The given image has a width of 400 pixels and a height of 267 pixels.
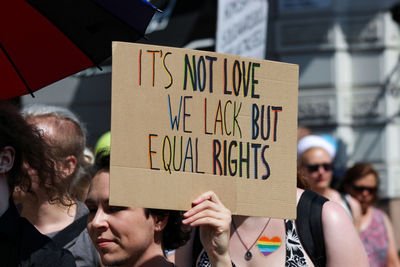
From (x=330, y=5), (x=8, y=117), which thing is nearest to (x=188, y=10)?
(x=330, y=5)

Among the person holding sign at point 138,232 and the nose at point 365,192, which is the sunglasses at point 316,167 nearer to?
the nose at point 365,192

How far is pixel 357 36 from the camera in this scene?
9.68 meters

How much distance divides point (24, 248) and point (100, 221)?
0.47 m

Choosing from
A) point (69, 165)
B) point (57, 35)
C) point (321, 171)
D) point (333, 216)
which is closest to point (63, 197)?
point (69, 165)

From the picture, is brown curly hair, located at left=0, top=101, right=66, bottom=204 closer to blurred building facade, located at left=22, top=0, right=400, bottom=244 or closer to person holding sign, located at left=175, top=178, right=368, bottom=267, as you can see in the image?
person holding sign, located at left=175, top=178, right=368, bottom=267

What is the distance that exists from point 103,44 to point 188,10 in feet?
22.1

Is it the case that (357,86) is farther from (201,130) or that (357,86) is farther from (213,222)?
(213,222)

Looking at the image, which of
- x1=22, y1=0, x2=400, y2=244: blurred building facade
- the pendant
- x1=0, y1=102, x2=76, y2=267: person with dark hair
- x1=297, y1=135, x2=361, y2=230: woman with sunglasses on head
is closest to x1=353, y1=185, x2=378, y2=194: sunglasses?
x1=297, y1=135, x2=361, y2=230: woman with sunglasses on head

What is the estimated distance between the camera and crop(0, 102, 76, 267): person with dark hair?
244 cm

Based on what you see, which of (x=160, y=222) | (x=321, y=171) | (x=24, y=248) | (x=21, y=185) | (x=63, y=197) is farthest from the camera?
(x=321, y=171)

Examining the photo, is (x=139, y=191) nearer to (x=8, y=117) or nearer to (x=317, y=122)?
(x=8, y=117)

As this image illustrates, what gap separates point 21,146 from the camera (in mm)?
2664

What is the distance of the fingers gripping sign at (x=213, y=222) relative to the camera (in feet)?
8.36

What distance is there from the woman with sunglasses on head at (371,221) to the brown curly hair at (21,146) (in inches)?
140
